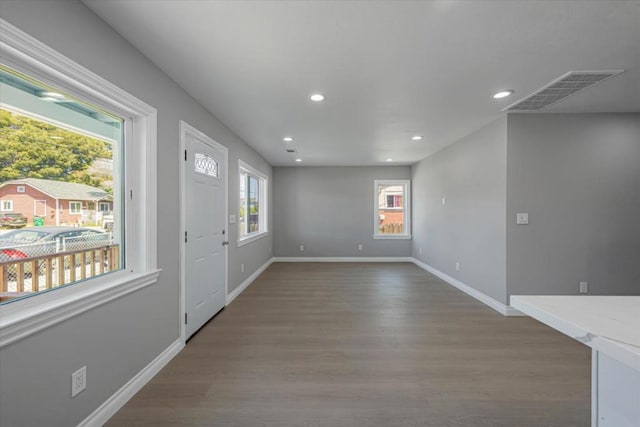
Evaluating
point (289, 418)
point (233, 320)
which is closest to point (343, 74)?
point (289, 418)

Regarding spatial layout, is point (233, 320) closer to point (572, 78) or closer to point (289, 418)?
point (289, 418)

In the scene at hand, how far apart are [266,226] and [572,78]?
5.54 metres

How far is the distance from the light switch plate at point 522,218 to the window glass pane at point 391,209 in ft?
12.3

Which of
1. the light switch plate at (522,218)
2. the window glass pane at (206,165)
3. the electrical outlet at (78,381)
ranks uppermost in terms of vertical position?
the window glass pane at (206,165)

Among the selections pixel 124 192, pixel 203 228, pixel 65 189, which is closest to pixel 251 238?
pixel 203 228

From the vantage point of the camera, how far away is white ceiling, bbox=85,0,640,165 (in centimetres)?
159

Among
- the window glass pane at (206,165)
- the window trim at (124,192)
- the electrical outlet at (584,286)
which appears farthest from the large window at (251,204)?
the electrical outlet at (584,286)

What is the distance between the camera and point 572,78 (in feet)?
7.86

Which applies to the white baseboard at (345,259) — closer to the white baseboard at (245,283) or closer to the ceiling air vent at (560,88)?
the white baseboard at (245,283)

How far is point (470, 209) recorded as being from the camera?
4195mm

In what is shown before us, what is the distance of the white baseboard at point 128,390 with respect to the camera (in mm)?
1610

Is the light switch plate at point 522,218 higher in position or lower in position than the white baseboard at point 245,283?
higher

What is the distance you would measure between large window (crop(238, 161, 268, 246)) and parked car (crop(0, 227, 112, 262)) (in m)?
2.58

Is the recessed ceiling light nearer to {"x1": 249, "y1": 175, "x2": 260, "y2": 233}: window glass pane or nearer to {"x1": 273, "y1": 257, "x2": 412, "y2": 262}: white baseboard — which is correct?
{"x1": 249, "y1": 175, "x2": 260, "y2": 233}: window glass pane
